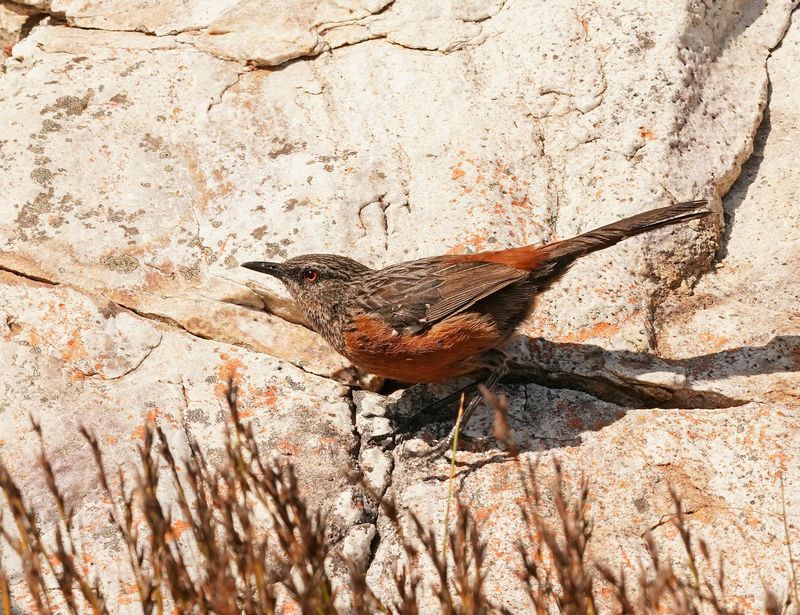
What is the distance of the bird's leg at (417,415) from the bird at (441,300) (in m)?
0.11

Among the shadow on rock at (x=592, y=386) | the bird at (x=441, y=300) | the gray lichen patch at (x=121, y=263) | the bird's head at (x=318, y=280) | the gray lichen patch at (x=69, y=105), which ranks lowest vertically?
the shadow on rock at (x=592, y=386)

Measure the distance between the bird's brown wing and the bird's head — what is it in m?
0.16

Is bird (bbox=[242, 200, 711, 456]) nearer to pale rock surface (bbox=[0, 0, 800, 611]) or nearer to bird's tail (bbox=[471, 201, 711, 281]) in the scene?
bird's tail (bbox=[471, 201, 711, 281])

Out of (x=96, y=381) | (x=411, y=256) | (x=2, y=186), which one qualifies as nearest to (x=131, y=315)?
(x=96, y=381)

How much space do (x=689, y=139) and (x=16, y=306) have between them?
4.10 metres

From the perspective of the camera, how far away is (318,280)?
5566mm

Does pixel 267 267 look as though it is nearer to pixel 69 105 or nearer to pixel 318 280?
pixel 318 280

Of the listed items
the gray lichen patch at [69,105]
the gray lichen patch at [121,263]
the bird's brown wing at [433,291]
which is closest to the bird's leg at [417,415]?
the bird's brown wing at [433,291]

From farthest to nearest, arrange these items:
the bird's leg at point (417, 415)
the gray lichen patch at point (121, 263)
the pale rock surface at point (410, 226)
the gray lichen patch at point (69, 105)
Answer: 1. the gray lichen patch at point (69, 105)
2. the gray lichen patch at point (121, 263)
3. the bird's leg at point (417, 415)
4. the pale rock surface at point (410, 226)

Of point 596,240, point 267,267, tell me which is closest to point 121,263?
point 267,267

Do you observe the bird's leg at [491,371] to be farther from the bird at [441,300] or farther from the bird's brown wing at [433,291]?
the bird's brown wing at [433,291]

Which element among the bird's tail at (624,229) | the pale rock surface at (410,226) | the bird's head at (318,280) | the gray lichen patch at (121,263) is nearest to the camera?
the pale rock surface at (410,226)

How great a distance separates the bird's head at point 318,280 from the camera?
5.52 metres

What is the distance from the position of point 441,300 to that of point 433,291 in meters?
0.08
